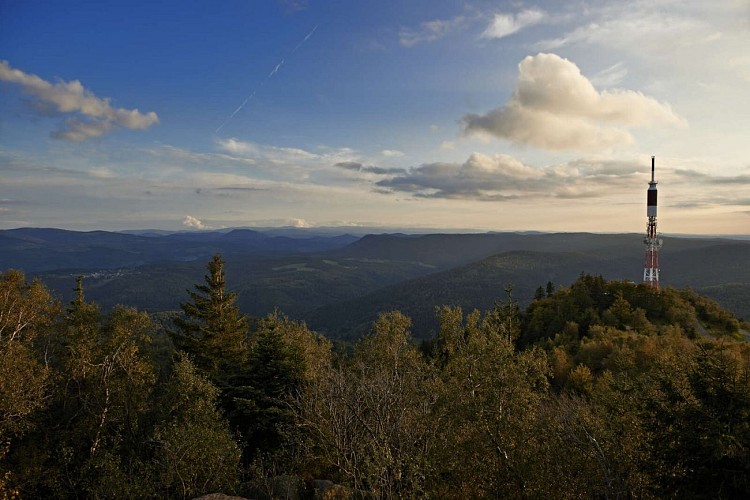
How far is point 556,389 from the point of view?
169 ft

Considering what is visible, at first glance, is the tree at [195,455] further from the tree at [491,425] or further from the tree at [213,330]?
the tree at [213,330]

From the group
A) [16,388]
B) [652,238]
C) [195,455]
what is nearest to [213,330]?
[16,388]

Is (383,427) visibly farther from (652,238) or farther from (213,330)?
(652,238)

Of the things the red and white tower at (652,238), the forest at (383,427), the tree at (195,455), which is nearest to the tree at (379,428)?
the forest at (383,427)

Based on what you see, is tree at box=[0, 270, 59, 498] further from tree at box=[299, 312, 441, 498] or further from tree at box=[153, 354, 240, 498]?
tree at box=[299, 312, 441, 498]

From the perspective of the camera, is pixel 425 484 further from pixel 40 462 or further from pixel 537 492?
pixel 40 462

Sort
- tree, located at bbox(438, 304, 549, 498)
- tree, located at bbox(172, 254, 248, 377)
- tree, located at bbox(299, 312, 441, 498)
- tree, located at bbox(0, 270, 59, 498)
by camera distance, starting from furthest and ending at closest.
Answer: tree, located at bbox(172, 254, 248, 377)
tree, located at bbox(0, 270, 59, 498)
tree, located at bbox(438, 304, 549, 498)
tree, located at bbox(299, 312, 441, 498)

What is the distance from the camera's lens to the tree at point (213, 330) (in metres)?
42.9

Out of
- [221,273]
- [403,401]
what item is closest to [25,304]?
[221,273]

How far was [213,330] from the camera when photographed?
4422cm

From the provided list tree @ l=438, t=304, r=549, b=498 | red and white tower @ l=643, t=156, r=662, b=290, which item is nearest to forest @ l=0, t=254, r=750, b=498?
tree @ l=438, t=304, r=549, b=498

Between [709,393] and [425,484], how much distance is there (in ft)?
39.9

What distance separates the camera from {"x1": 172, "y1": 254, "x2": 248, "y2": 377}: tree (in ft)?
141

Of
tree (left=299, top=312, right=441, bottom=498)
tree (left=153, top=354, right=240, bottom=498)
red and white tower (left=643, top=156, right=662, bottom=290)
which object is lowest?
tree (left=153, top=354, right=240, bottom=498)
